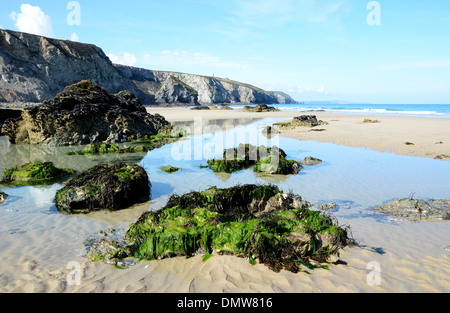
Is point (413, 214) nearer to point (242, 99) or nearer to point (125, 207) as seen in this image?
point (125, 207)

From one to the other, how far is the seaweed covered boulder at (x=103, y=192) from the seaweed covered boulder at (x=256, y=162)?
3379mm

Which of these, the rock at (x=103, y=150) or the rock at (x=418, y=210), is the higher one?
the rock at (x=103, y=150)

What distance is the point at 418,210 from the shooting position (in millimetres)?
5699

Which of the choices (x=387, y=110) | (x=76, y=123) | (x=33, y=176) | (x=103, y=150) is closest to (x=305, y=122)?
(x=103, y=150)

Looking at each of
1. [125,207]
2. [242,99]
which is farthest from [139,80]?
[125,207]

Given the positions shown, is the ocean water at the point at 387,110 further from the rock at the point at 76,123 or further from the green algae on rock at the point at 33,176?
the green algae on rock at the point at 33,176

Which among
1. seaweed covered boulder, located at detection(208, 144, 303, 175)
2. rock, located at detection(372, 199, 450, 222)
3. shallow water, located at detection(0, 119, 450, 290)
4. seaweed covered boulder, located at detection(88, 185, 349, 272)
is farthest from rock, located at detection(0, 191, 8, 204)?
rock, located at detection(372, 199, 450, 222)

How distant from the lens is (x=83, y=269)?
372 centimetres

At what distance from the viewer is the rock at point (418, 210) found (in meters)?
5.49

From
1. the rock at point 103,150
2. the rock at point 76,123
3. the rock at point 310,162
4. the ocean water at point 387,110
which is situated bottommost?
the rock at point 310,162

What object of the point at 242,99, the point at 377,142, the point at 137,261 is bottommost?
the point at 137,261

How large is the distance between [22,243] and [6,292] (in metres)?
1.66

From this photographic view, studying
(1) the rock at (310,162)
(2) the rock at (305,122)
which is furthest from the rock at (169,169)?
(2) the rock at (305,122)

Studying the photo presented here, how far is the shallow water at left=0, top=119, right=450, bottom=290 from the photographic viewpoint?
454 centimetres
